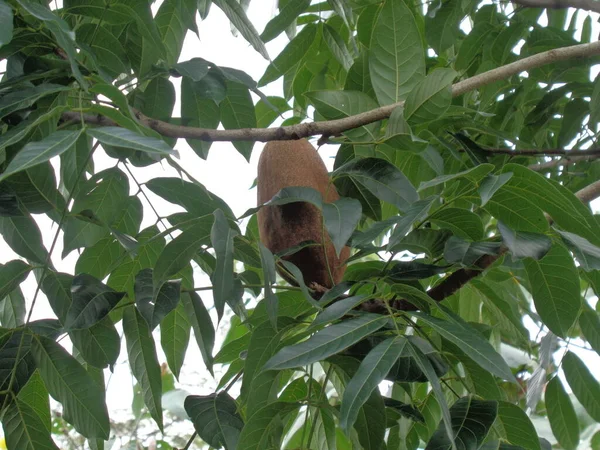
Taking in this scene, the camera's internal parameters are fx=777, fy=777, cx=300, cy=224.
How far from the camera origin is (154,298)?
0.68m

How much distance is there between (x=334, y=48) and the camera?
101 centimetres

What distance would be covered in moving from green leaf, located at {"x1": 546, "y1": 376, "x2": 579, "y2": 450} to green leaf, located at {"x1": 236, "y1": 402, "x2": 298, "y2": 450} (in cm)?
41

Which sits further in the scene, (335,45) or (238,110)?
(335,45)

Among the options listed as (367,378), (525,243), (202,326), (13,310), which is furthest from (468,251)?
(13,310)


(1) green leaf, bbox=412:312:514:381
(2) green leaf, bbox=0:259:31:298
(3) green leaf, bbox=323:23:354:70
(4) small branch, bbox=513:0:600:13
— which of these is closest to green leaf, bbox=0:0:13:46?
(2) green leaf, bbox=0:259:31:298

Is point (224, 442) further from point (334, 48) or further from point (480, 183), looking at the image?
point (334, 48)

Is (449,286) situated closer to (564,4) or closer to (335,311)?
(335,311)

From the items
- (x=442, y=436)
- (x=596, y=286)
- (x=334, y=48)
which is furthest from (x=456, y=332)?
(x=334, y=48)

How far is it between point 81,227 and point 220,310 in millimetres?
290

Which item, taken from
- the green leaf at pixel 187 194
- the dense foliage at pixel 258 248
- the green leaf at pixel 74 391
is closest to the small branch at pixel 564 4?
the dense foliage at pixel 258 248

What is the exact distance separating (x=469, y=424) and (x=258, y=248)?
23 cm

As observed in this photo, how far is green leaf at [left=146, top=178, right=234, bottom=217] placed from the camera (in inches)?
30.7

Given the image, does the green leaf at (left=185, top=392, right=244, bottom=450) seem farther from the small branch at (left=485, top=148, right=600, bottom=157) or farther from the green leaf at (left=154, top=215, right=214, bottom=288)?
the small branch at (left=485, top=148, right=600, bottom=157)

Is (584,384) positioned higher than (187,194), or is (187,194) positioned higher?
(187,194)
